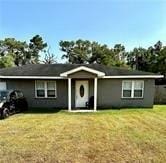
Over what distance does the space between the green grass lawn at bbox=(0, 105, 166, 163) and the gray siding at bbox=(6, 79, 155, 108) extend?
6.47m

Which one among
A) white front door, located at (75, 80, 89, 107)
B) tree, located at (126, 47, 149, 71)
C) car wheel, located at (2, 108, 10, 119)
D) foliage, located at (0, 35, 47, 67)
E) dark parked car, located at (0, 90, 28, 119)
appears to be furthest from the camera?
foliage, located at (0, 35, 47, 67)

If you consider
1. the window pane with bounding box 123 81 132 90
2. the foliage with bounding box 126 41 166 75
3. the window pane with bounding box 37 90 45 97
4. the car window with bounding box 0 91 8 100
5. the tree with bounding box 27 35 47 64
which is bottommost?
the window pane with bounding box 37 90 45 97

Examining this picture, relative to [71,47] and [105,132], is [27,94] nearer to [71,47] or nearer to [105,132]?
[105,132]

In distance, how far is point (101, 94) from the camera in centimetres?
1689

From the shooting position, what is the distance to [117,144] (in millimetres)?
7102

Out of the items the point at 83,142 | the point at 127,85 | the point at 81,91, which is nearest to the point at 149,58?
the point at 127,85

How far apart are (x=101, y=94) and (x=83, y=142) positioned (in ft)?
31.9

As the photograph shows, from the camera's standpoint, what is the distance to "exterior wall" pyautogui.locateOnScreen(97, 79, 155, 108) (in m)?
16.8

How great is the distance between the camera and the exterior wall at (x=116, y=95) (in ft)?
55.2

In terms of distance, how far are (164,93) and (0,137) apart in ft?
59.8

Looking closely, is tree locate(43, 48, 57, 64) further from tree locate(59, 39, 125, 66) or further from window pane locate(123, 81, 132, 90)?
window pane locate(123, 81, 132, 90)

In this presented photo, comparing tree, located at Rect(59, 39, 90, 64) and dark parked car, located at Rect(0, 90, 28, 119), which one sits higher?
tree, located at Rect(59, 39, 90, 64)

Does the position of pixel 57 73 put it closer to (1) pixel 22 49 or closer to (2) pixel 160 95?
(2) pixel 160 95

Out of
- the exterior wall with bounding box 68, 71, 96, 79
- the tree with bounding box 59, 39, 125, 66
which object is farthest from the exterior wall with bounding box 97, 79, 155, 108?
the tree with bounding box 59, 39, 125, 66
